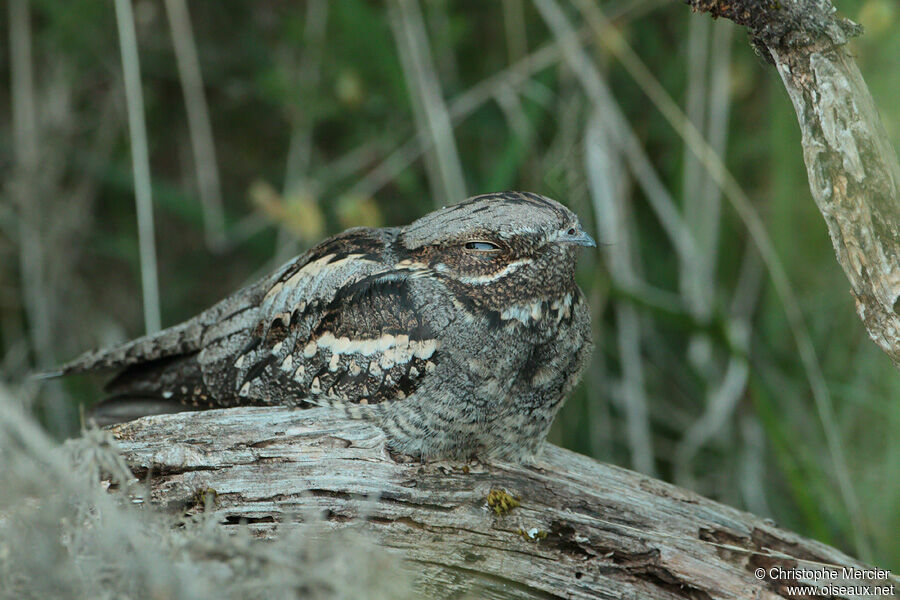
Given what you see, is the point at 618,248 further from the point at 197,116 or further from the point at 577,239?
the point at 197,116

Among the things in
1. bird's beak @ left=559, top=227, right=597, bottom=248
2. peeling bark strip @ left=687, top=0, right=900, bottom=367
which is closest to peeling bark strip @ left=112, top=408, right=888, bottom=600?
bird's beak @ left=559, top=227, right=597, bottom=248

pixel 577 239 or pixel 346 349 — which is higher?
pixel 577 239

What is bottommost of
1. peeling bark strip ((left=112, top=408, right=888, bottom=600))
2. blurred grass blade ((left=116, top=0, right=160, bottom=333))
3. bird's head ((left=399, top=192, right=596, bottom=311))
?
peeling bark strip ((left=112, top=408, right=888, bottom=600))

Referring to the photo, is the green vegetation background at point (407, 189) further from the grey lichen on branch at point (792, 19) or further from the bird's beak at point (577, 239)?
the grey lichen on branch at point (792, 19)

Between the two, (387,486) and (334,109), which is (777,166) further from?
(387,486)

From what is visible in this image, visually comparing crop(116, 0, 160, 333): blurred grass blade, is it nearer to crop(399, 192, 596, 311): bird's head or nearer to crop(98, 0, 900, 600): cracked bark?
crop(98, 0, 900, 600): cracked bark

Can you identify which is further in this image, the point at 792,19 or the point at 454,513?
the point at 454,513

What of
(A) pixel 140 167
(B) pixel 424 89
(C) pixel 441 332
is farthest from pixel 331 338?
(B) pixel 424 89
